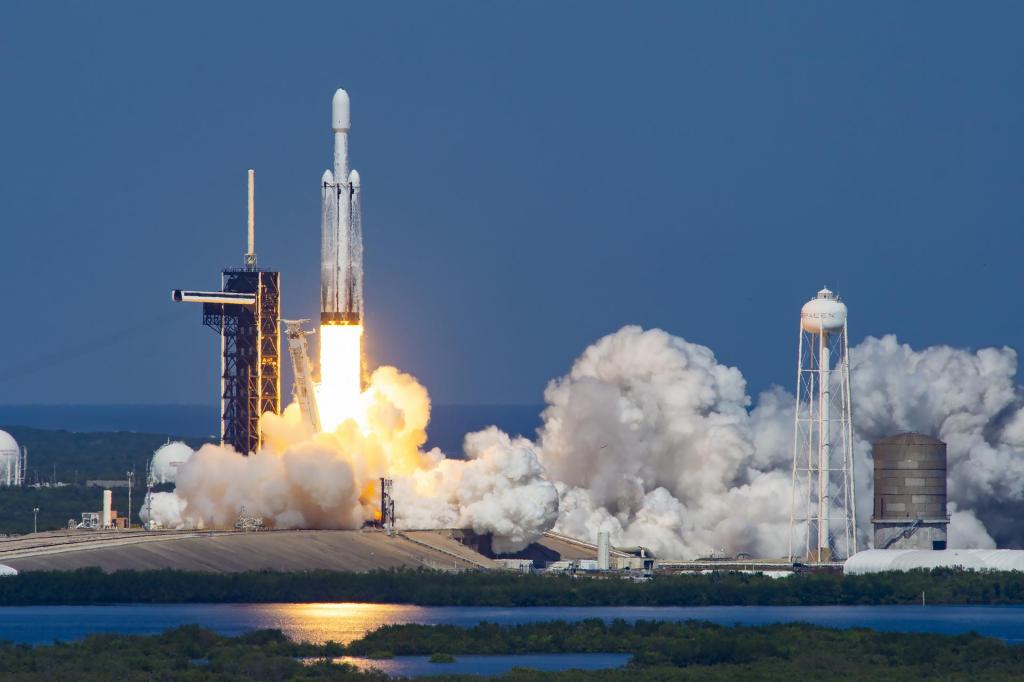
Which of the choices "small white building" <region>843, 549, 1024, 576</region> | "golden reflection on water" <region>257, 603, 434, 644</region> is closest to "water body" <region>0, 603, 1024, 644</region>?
"golden reflection on water" <region>257, 603, 434, 644</region>

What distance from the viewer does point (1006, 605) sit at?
115 meters

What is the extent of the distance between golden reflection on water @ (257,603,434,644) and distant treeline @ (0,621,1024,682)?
374 centimetres

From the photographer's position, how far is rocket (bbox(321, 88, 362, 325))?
394 ft

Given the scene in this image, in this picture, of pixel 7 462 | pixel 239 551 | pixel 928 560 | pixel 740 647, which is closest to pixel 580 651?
pixel 740 647

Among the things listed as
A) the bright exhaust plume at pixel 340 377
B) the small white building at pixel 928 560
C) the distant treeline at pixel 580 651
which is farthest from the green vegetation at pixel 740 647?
the bright exhaust plume at pixel 340 377

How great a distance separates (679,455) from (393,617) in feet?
89.4

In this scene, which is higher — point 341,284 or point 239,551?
point 341,284

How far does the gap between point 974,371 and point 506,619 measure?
3353cm

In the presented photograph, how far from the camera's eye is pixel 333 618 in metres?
104

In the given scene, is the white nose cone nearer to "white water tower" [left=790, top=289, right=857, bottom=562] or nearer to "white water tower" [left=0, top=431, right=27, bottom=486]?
"white water tower" [left=790, top=289, right=857, bottom=562]

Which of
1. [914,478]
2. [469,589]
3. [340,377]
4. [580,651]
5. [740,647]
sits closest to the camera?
[740,647]

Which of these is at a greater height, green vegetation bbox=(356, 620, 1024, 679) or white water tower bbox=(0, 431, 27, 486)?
white water tower bbox=(0, 431, 27, 486)

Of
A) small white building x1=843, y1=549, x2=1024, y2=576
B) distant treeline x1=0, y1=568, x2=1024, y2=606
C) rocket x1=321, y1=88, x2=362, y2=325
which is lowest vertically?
distant treeline x1=0, y1=568, x2=1024, y2=606

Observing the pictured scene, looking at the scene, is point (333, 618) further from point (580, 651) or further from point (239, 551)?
point (580, 651)
